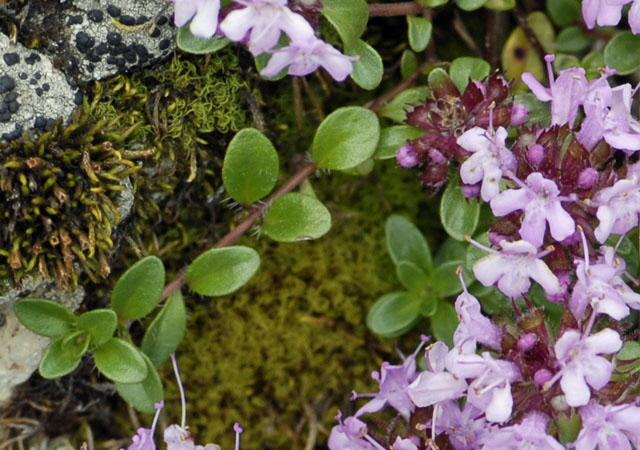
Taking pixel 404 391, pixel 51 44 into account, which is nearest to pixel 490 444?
pixel 404 391

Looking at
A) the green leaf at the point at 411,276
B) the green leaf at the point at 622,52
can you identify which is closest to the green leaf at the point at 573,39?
the green leaf at the point at 622,52

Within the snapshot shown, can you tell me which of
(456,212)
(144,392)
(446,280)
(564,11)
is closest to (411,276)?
(446,280)

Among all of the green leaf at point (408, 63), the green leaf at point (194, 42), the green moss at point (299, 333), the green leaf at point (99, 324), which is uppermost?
the green leaf at point (194, 42)

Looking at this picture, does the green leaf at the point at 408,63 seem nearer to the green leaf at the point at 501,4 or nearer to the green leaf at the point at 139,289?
the green leaf at the point at 501,4

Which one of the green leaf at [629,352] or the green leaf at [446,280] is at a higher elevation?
the green leaf at [629,352]

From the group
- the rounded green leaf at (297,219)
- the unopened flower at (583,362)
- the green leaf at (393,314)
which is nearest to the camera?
the unopened flower at (583,362)

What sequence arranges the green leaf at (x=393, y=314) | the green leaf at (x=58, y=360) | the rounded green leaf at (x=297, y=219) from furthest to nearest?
1. the green leaf at (x=393, y=314)
2. the rounded green leaf at (x=297, y=219)
3. the green leaf at (x=58, y=360)

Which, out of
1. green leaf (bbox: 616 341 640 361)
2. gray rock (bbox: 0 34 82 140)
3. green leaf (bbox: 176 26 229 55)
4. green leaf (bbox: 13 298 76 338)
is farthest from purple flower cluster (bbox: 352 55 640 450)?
gray rock (bbox: 0 34 82 140)
